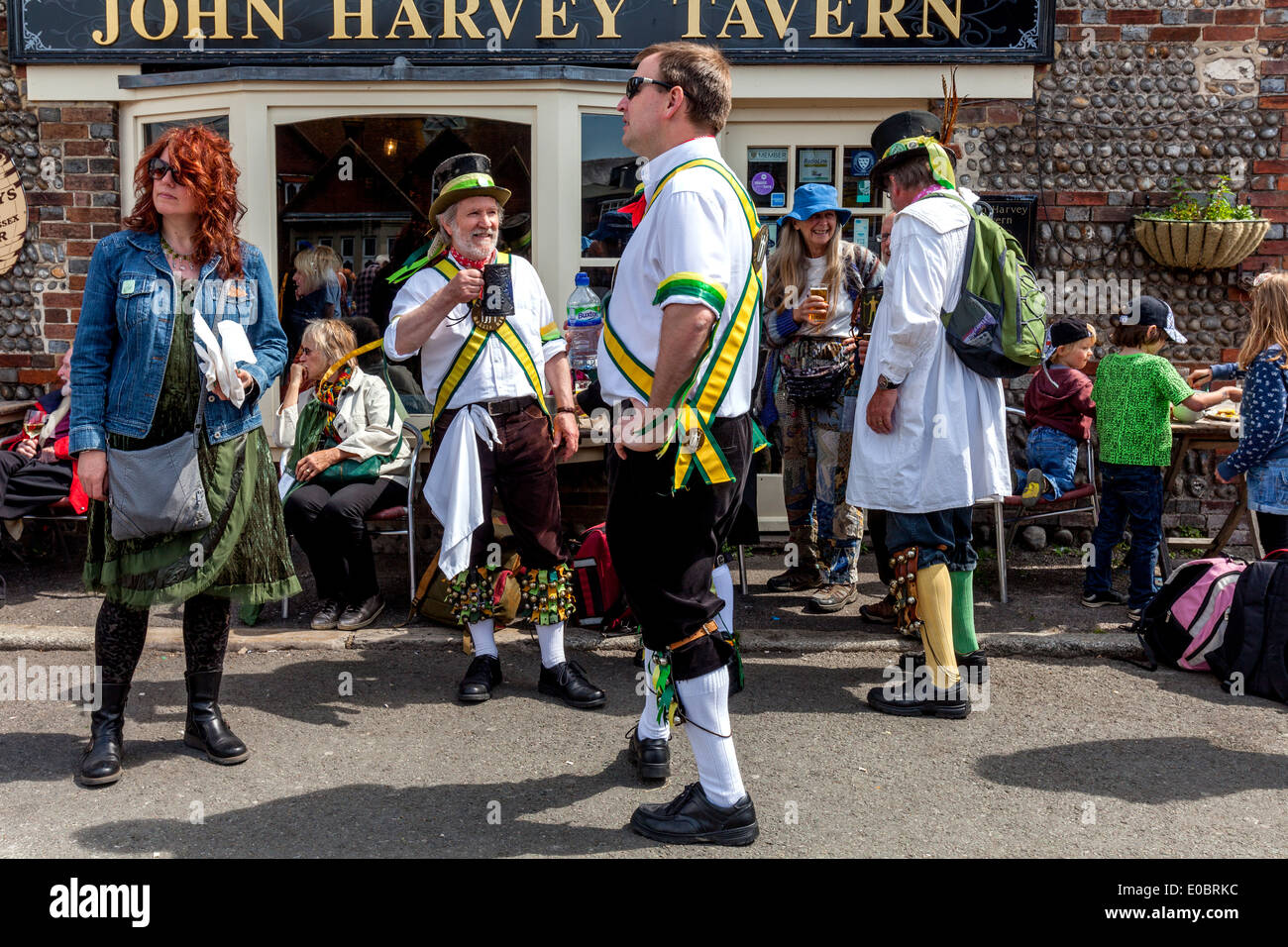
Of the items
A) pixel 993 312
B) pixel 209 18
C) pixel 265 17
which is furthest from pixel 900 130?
pixel 209 18

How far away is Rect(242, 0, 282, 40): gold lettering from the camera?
6.76 m

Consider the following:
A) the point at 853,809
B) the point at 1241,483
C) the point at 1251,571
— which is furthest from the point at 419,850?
the point at 1241,483

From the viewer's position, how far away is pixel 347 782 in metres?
4.02

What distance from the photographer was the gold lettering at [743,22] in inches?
270

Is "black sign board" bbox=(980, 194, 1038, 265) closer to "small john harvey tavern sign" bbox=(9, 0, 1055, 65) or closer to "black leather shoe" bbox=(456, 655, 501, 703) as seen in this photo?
"small john harvey tavern sign" bbox=(9, 0, 1055, 65)

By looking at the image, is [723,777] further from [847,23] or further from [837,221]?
[847,23]

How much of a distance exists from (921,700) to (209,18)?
5167 millimetres

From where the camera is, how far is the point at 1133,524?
6059 millimetres

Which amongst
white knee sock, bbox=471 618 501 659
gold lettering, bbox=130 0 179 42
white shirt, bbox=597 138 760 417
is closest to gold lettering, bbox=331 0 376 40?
gold lettering, bbox=130 0 179 42

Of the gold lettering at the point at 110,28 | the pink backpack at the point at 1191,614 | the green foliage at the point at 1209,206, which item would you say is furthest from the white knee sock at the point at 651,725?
the gold lettering at the point at 110,28

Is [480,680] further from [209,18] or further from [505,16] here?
[209,18]

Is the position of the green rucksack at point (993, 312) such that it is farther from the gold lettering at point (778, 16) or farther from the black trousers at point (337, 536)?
the black trousers at point (337, 536)

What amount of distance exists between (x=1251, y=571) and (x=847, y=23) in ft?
11.9

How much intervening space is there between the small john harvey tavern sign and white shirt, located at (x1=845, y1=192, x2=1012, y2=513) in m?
2.43
